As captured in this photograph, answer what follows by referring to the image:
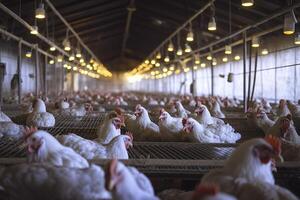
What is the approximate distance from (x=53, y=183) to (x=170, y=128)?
4.11 meters

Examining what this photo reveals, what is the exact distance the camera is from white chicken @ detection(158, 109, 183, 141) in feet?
21.4

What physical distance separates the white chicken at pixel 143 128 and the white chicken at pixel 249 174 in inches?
156

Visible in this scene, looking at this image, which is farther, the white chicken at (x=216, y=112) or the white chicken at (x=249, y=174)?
the white chicken at (x=216, y=112)

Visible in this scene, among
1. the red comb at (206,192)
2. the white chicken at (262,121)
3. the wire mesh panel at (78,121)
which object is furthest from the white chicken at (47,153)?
the white chicken at (262,121)

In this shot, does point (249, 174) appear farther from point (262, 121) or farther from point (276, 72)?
point (276, 72)

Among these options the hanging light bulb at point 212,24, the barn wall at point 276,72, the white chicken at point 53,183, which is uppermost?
the hanging light bulb at point 212,24

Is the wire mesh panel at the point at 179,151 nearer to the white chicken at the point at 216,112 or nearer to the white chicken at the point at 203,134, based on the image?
the white chicken at the point at 203,134

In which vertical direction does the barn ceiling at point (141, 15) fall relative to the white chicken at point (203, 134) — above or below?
above

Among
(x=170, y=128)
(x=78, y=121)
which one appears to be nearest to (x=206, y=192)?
(x=170, y=128)

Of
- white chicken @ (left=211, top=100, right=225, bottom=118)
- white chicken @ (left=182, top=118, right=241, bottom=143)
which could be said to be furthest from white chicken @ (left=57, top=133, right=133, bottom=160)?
white chicken @ (left=211, top=100, right=225, bottom=118)

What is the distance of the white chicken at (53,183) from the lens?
257 cm

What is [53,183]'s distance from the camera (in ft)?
8.47

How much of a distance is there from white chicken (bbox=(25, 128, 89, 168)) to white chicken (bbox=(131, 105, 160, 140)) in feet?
11.5

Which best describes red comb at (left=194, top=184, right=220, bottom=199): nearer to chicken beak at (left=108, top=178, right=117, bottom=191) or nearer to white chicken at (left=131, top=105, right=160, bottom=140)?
chicken beak at (left=108, top=178, right=117, bottom=191)
